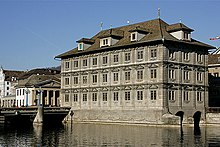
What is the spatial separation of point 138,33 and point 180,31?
Answer: 7.00 metres

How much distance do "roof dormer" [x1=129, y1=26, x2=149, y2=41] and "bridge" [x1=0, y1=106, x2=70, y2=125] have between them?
20.3 meters

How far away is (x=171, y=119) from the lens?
70500mm

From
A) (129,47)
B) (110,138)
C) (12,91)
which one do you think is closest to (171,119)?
(129,47)

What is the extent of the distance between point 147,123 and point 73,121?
63.6 feet

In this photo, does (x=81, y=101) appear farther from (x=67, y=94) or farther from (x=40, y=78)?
(x=40, y=78)

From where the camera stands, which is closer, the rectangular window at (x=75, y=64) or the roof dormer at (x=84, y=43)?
the roof dormer at (x=84, y=43)

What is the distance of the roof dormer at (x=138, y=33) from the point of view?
77.1 m

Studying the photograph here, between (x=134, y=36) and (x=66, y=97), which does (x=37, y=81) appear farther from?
(x=134, y=36)

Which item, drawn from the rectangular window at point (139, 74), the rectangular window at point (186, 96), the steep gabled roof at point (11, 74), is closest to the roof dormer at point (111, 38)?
the rectangular window at point (139, 74)

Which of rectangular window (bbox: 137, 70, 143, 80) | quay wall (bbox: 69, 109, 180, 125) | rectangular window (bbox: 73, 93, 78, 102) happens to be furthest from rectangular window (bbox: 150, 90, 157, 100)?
rectangular window (bbox: 73, 93, 78, 102)

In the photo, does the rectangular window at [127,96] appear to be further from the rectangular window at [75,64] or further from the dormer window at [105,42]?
the rectangular window at [75,64]

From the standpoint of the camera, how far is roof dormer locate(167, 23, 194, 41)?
3009 inches

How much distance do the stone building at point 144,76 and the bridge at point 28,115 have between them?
10.7 ft

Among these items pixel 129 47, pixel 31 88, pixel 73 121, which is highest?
pixel 129 47
